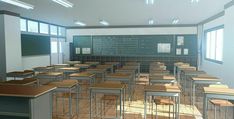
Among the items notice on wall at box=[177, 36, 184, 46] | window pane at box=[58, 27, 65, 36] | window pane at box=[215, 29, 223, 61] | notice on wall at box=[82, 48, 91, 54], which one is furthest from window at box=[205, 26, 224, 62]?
window pane at box=[58, 27, 65, 36]

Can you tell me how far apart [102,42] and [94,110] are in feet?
26.6

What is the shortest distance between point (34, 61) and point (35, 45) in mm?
745

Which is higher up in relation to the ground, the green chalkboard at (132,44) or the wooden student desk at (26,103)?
the green chalkboard at (132,44)

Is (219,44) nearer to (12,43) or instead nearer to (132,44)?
(132,44)

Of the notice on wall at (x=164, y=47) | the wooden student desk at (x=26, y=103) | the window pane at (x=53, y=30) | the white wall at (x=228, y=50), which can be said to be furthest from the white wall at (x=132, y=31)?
the wooden student desk at (x=26, y=103)

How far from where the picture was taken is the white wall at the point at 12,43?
24.8 ft

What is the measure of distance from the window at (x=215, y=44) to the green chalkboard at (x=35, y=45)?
7.85 meters

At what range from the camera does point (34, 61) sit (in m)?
9.87

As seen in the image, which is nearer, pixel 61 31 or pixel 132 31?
pixel 132 31

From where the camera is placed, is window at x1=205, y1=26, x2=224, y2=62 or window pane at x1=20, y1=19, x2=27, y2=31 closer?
window at x1=205, y1=26, x2=224, y2=62

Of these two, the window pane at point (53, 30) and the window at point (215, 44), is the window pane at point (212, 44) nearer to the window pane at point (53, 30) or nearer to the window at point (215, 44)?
the window at point (215, 44)

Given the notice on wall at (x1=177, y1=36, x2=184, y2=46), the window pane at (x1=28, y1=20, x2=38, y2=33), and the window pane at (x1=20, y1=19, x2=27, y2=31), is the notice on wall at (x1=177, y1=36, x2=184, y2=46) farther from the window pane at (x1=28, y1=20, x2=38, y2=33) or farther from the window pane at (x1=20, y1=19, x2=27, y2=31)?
the window pane at (x1=20, y1=19, x2=27, y2=31)

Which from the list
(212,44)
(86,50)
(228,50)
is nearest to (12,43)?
(86,50)

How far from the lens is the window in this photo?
8116 mm
